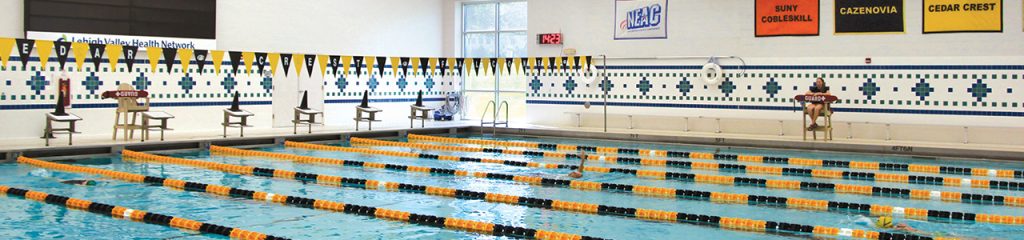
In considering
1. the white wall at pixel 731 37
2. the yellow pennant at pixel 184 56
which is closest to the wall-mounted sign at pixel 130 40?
the yellow pennant at pixel 184 56

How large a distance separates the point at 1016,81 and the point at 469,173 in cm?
849

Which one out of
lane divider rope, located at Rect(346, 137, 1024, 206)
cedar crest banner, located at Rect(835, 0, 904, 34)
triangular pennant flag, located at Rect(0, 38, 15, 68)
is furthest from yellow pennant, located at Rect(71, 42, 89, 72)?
cedar crest banner, located at Rect(835, 0, 904, 34)

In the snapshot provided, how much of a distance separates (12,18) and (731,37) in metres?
10.8

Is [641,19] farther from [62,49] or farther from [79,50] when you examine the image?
[62,49]

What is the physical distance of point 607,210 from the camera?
26.5ft

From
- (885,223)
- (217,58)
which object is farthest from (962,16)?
(217,58)

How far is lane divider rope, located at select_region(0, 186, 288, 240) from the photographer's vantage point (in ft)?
22.0

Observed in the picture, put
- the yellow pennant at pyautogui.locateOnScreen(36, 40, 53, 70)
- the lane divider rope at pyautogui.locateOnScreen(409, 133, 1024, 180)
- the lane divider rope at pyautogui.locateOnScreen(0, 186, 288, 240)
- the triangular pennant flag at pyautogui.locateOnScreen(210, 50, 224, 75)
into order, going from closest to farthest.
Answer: the lane divider rope at pyautogui.locateOnScreen(0, 186, 288, 240), the lane divider rope at pyautogui.locateOnScreen(409, 133, 1024, 180), the yellow pennant at pyautogui.locateOnScreen(36, 40, 53, 70), the triangular pennant flag at pyautogui.locateOnScreen(210, 50, 224, 75)

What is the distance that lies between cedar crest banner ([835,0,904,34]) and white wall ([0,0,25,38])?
11812 millimetres

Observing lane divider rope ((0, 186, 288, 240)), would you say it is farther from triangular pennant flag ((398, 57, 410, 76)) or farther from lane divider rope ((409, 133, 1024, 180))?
triangular pennant flag ((398, 57, 410, 76))

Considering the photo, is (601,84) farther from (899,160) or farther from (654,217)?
(654,217)

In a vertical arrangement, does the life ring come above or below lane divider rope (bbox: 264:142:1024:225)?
above

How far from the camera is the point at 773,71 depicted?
16.2 meters

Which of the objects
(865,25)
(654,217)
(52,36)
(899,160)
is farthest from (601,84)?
(654,217)
